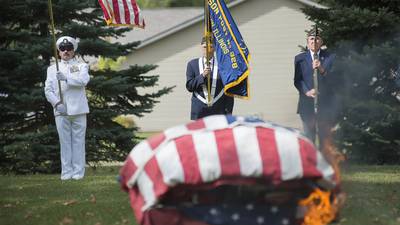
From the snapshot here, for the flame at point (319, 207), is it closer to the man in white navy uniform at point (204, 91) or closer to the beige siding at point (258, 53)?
the man in white navy uniform at point (204, 91)

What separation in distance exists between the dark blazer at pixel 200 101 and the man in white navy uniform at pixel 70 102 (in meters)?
1.54

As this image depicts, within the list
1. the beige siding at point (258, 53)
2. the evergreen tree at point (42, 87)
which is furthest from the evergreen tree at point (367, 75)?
the beige siding at point (258, 53)

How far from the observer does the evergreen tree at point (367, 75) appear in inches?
527

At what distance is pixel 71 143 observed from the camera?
11.3 meters

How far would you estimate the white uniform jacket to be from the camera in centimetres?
1098

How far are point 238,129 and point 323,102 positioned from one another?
6.77 meters

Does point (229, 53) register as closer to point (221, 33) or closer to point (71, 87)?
point (221, 33)

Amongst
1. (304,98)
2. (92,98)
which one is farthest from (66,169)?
(92,98)

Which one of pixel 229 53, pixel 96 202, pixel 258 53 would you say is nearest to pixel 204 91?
pixel 229 53

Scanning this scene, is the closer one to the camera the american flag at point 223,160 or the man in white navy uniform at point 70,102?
the american flag at point 223,160

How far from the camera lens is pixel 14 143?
1505 centimetres

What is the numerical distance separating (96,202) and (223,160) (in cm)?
411

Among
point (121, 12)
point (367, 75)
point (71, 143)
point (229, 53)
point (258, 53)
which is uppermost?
point (121, 12)

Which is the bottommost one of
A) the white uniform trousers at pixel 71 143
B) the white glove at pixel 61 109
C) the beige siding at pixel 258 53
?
the beige siding at pixel 258 53
